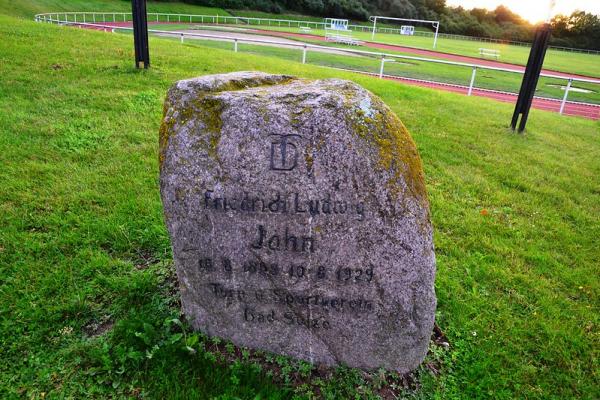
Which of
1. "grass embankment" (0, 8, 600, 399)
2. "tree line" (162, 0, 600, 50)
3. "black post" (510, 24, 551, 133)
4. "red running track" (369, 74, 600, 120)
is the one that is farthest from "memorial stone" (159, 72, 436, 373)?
"tree line" (162, 0, 600, 50)

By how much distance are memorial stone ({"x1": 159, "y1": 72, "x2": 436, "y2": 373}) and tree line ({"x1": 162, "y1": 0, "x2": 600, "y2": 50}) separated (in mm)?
59203

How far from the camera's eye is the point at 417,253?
8.73 ft

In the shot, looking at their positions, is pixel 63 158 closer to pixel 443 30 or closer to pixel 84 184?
pixel 84 184

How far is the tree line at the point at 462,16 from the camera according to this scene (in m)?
62.5

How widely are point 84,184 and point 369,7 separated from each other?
73852mm

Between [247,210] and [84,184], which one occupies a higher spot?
[247,210]

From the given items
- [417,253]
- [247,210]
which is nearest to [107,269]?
[247,210]

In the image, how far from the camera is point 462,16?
249ft

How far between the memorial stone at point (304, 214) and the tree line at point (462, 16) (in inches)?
A: 2331

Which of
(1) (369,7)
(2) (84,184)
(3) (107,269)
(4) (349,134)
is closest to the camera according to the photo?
(4) (349,134)

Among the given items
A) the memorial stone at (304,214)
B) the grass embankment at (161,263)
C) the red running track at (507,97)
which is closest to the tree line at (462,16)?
the red running track at (507,97)

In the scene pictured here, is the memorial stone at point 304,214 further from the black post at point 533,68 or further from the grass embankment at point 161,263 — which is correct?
the black post at point 533,68

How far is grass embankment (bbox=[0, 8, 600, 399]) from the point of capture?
2.93 m

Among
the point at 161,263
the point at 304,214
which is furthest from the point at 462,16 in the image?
the point at 304,214
